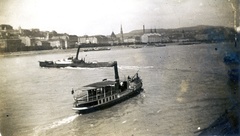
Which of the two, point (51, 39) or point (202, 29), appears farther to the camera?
point (51, 39)

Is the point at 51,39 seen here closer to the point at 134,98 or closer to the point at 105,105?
the point at 105,105

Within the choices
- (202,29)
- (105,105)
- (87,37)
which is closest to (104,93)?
(105,105)

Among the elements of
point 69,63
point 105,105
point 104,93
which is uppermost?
point 69,63

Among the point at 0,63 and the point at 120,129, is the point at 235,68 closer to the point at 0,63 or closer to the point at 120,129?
the point at 120,129

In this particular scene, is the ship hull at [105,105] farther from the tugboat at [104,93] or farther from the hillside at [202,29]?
the hillside at [202,29]

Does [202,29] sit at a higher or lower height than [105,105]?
higher

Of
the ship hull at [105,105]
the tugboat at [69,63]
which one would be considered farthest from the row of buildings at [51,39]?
the ship hull at [105,105]

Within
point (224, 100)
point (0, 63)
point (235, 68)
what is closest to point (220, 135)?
point (224, 100)
